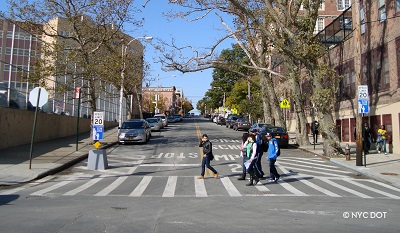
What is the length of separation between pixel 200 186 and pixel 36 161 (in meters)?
8.31

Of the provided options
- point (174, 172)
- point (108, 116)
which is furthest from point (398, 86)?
point (108, 116)

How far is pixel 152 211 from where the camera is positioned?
7.84 metres

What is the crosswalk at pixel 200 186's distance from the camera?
1022cm

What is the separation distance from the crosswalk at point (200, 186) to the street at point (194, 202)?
0.03 metres

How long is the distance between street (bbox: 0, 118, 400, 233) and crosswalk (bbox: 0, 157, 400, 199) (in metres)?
0.03

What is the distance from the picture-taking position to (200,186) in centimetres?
1136

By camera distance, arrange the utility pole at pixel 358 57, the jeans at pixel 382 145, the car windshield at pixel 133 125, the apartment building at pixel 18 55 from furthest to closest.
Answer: the car windshield at pixel 133 125, the jeans at pixel 382 145, the apartment building at pixel 18 55, the utility pole at pixel 358 57

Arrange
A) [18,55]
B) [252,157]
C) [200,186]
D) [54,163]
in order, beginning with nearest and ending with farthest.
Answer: [200,186] < [252,157] < [54,163] < [18,55]

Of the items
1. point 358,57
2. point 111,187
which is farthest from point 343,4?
point 111,187

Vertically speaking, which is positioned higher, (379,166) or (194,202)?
(379,166)

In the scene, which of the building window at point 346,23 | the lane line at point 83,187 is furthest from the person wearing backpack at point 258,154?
the building window at point 346,23

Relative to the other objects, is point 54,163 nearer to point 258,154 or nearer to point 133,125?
point 258,154

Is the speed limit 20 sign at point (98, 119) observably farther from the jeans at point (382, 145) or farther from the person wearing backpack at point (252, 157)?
the jeans at point (382, 145)

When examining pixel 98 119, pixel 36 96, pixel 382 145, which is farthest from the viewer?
pixel 382 145
